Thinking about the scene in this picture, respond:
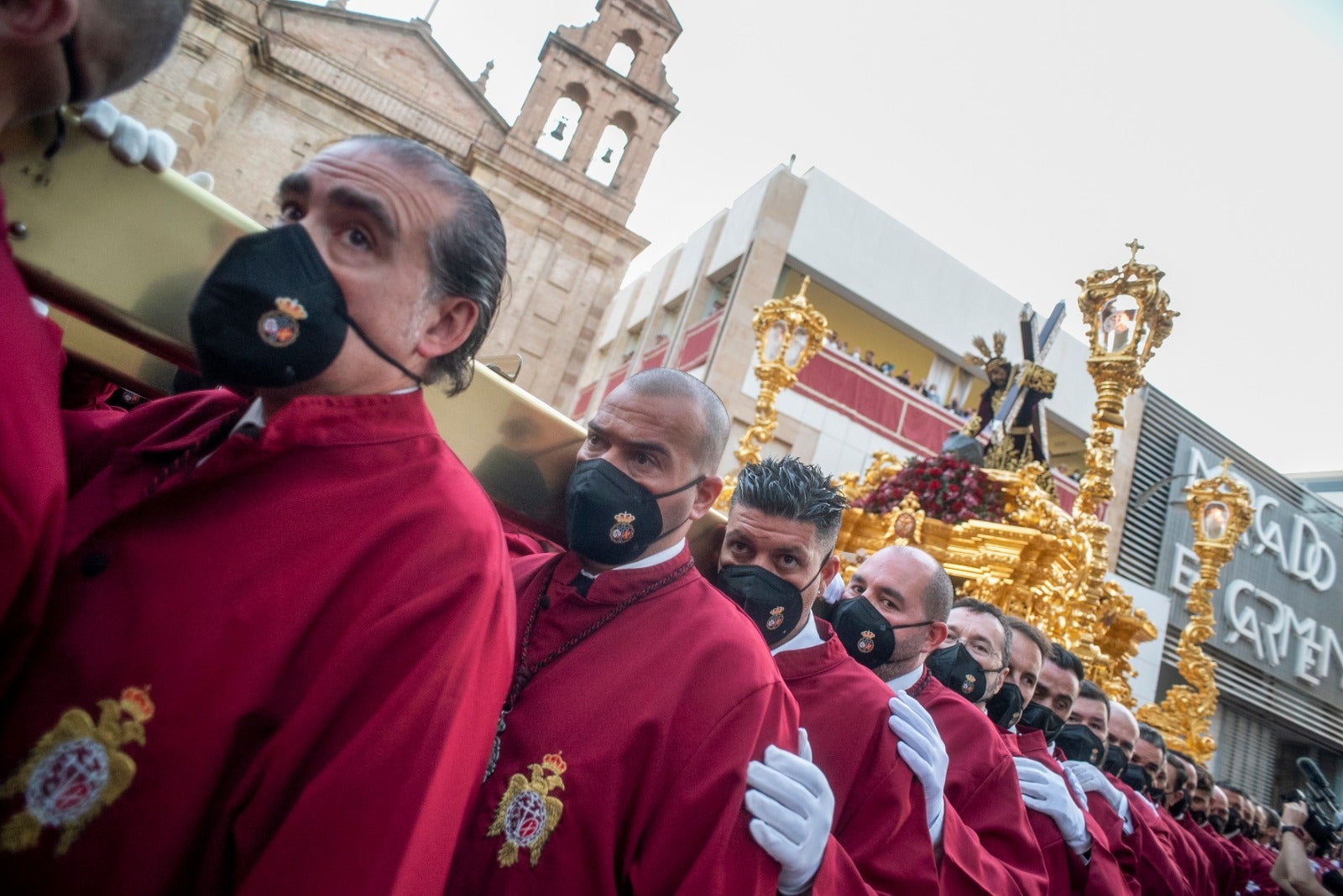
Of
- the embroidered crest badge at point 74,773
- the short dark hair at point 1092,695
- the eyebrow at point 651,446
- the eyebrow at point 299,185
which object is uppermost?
the short dark hair at point 1092,695

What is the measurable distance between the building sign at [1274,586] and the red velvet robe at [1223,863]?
1335 cm

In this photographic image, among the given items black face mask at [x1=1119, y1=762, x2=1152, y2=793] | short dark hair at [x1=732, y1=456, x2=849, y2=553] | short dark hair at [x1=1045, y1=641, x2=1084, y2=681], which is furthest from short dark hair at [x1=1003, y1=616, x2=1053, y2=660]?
black face mask at [x1=1119, y1=762, x2=1152, y2=793]

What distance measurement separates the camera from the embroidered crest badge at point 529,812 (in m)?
1.61

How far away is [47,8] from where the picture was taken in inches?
40.8

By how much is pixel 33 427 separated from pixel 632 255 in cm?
1703

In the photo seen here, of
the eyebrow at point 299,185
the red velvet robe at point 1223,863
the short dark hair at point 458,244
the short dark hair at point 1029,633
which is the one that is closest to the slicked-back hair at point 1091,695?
the short dark hair at point 1029,633

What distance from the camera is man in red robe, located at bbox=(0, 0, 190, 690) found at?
100 cm

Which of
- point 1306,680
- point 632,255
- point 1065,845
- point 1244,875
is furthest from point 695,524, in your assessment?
point 1306,680

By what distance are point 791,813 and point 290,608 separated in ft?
3.76

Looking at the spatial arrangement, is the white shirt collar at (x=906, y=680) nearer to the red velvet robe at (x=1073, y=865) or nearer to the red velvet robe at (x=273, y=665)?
the red velvet robe at (x=1073, y=865)

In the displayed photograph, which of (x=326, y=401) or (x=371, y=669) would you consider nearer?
(x=371, y=669)

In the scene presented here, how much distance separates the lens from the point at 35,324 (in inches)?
44.9

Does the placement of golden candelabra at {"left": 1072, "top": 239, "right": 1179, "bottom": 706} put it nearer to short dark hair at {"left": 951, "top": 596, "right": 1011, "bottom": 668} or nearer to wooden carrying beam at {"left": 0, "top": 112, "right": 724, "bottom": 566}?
short dark hair at {"left": 951, "top": 596, "right": 1011, "bottom": 668}

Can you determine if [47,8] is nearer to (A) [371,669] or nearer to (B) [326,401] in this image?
(B) [326,401]
